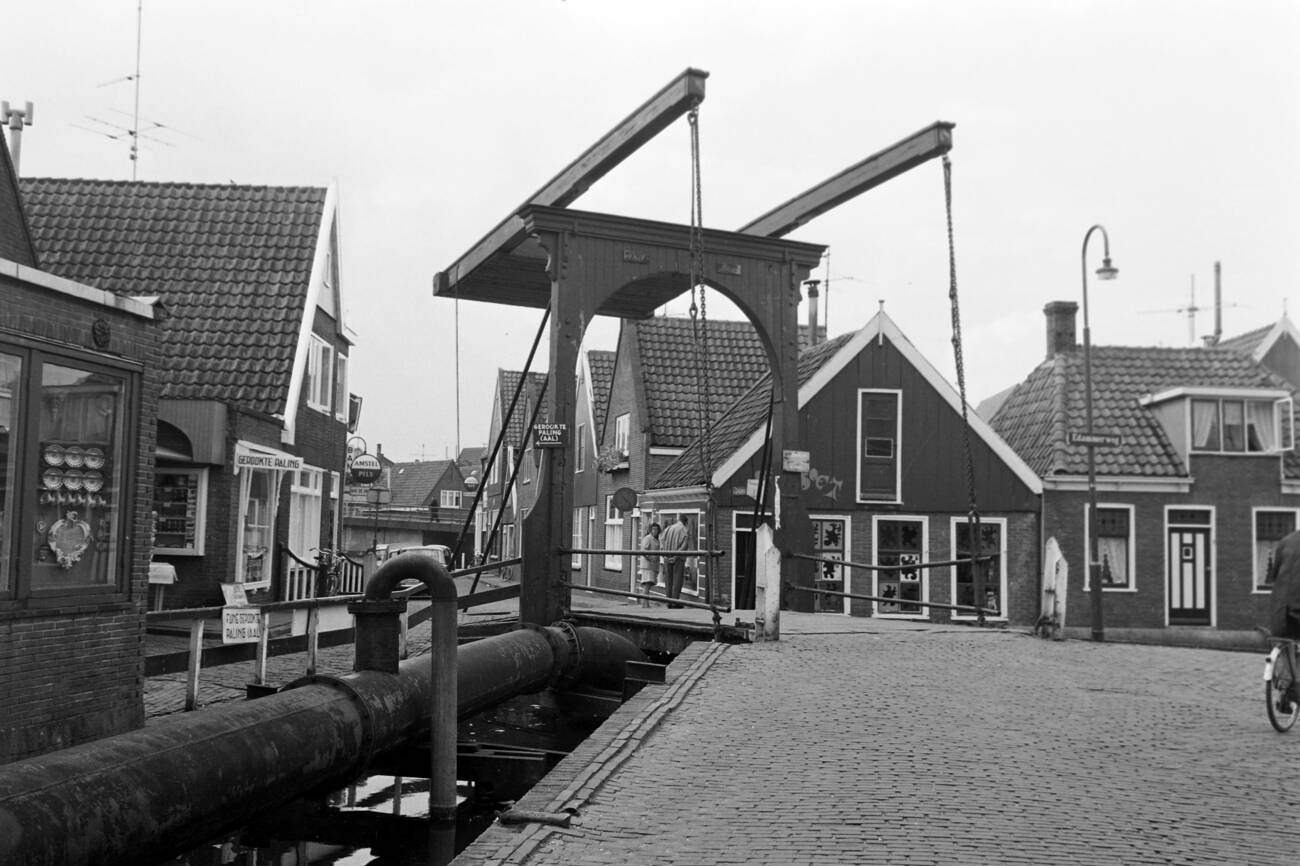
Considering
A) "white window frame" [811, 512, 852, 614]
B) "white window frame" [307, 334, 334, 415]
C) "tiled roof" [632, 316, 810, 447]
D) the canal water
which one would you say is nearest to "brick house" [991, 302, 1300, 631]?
"white window frame" [811, 512, 852, 614]

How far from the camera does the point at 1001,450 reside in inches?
1005

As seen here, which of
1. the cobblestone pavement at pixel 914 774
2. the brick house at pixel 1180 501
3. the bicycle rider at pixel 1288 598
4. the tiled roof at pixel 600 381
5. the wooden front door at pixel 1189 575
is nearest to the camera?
the cobblestone pavement at pixel 914 774

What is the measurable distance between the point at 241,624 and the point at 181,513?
24.1 ft

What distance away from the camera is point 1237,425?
27.2 meters

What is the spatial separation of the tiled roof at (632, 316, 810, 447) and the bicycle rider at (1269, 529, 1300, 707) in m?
19.6

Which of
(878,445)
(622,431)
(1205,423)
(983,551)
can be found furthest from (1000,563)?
(622,431)

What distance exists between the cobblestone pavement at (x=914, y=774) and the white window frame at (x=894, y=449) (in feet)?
47.2

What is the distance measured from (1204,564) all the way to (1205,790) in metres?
22.3

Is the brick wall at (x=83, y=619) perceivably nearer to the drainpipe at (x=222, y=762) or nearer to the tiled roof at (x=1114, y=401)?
the drainpipe at (x=222, y=762)

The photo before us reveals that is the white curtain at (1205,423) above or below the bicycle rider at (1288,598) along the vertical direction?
above

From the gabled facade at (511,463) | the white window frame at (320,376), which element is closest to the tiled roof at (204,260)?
the white window frame at (320,376)

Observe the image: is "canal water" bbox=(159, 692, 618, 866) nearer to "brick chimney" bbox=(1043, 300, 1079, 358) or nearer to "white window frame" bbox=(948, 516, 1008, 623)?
"white window frame" bbox=(948, 516, 1008, 623)

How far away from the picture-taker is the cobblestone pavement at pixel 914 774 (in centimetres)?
507

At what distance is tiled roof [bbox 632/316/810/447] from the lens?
95.2 ft
